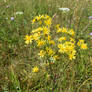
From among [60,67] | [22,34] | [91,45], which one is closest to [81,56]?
[60,67]

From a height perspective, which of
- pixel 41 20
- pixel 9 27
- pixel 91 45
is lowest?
pixel 91 45

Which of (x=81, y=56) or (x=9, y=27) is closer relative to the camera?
(x=81, y=56)

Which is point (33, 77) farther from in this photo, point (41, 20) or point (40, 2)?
point (40, 2)

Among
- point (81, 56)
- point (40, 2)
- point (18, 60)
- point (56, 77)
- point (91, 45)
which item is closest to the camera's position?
point (56, 77)

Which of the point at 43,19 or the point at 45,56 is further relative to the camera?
the point at 43,19

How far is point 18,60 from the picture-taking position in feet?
5.86

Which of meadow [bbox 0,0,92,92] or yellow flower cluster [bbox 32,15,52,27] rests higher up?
yellow flower cluster [bbox 32,15,52,27]

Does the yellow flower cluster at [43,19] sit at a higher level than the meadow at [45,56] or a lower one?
higher

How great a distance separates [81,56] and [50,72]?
1.63 feet

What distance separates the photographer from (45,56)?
1.13 m

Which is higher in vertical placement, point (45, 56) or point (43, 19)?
point (43, 19)

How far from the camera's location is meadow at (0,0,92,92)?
114 cm

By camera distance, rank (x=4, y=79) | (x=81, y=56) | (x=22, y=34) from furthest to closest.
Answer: (x=22, y=34) < (x=81, y=56) < (x=4, y=79)

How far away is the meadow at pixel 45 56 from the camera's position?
3.73 feet
